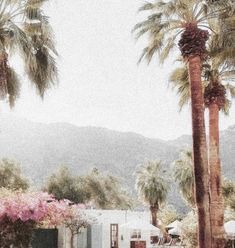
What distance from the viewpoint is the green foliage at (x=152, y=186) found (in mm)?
51469

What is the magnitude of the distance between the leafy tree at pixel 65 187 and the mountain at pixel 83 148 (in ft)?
289

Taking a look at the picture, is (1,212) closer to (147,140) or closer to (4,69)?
(4,69)

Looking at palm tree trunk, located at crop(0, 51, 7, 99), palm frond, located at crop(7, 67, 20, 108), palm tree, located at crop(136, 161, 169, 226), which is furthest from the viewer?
palm tree, located at crop(136, 161, 169, 226)

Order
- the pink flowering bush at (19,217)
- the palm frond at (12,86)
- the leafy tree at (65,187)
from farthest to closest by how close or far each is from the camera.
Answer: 1. the leafy tree at (65,187)
2. the pink flowering bush at (19,217)
3. the palm frond at (12,86)

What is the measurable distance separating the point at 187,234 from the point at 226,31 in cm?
1600

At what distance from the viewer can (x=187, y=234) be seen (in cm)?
2888

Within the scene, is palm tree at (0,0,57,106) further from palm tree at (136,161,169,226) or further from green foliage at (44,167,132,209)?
green foliage at (44,167,132,209)

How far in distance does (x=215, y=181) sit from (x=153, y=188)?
33.4 m

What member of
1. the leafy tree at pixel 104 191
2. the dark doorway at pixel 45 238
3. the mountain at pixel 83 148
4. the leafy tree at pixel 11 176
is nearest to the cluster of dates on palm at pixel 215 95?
the dark doorway at pixel 45 238

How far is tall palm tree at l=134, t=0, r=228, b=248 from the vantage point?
49.8 ft

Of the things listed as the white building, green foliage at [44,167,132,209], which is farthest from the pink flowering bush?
green foliage at [44,167,132,209]

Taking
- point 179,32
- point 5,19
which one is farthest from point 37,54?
point 179,32

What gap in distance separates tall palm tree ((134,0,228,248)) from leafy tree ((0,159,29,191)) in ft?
134

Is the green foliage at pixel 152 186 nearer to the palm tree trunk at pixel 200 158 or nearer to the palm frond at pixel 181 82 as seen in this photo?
the palm frond at pixel 181 82
